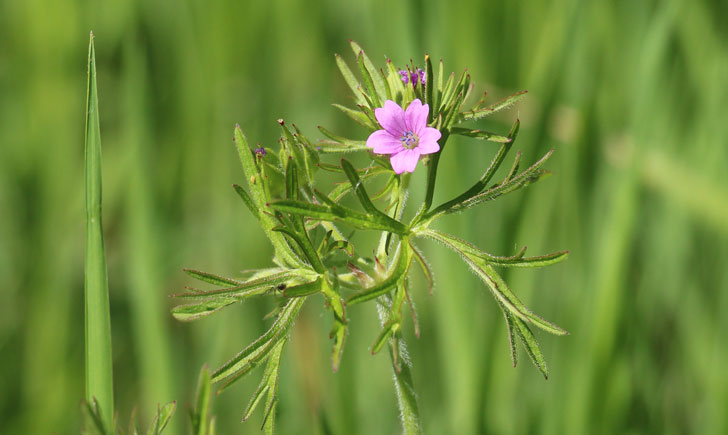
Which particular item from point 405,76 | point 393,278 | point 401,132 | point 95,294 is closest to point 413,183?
point 405,76

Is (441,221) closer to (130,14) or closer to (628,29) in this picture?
(628,29)

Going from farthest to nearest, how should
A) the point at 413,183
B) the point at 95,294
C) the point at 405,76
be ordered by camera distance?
the point at 413,183, the point at 405,76, the point at 95,294

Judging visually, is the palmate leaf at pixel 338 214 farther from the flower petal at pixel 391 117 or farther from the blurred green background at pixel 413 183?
the blurred green background at pixel 413 183

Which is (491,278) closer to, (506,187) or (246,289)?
(506,187)

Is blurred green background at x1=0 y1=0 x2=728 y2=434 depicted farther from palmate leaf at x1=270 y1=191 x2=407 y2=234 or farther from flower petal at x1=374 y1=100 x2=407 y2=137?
flower petal at x1=374 y1=100 x2=407 y2=137

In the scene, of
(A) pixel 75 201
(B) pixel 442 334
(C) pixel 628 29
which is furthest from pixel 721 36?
(A) pixel 75 201
